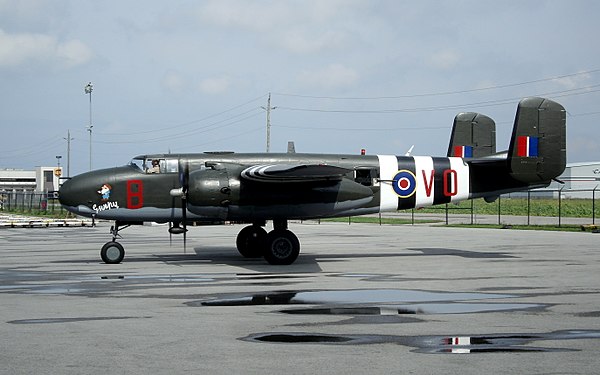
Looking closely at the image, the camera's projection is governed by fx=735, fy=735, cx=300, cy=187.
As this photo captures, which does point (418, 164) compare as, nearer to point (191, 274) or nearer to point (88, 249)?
point (191, 274)

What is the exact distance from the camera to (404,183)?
983 inches

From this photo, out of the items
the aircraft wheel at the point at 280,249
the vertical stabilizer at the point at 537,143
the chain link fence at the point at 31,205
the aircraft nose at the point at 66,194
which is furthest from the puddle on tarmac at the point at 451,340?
the chain link fence at the point at 31,205

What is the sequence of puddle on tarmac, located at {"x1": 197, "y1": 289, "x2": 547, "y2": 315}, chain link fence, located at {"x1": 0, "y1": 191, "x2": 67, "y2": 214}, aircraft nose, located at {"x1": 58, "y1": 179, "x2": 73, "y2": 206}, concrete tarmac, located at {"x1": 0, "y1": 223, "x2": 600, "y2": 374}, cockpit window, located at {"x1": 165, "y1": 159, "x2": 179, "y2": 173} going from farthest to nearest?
chain link fence, located at {"x1": 0, "y1": 191, "x2": 67, "y2": 214} < cockpit window, located at {"x1": 165, "y1": 159, "x2": 179, "y2": 173} < aircraft nose, located at {"x1": 58, "y1": 179, "x2": 73, "y2": 206} < puddle on tarmac, located at {"x1": 197, "y1": 289, "x2": 547, "y2": 315} < concrete tarmac, located at {"x1": 0, "y1": 223, "x2": 600, "y2": 374}

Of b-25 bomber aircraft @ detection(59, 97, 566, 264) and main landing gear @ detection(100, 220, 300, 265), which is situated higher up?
b-25 bomber aircraft @ detection(59, 97, 566, 264)

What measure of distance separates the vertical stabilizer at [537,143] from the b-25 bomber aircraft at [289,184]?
34mm

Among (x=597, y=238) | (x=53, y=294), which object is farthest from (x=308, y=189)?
(x=597, y=238)

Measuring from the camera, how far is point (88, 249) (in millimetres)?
29719

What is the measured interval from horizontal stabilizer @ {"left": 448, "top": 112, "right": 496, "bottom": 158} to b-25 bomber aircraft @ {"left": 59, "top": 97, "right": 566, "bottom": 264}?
3443mm

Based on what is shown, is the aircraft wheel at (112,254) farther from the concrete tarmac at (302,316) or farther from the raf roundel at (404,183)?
the raf roundel at (404,183)

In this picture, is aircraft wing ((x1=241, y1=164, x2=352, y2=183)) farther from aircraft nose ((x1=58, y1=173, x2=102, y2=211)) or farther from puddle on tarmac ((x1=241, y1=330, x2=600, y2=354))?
puddle on tarmac ((x1=241, y1=330, x2=600, y2=354))

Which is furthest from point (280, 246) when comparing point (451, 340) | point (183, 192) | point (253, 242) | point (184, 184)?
point (451, 340)

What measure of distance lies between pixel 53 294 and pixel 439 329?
8.48 m

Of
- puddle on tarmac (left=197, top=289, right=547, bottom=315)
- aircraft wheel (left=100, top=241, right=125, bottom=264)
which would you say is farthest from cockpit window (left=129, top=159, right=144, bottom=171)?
puddle on tarmac (left=197, top=289, right=547, bottom=315)

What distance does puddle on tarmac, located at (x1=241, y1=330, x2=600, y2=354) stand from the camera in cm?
952
